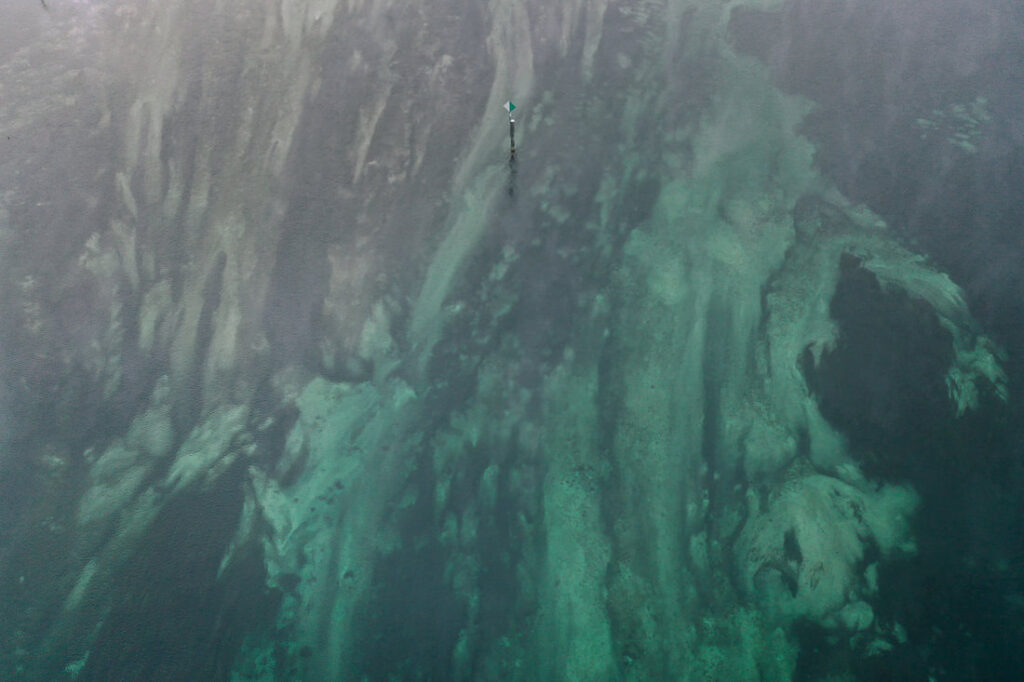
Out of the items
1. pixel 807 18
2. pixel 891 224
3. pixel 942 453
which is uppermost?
pixel 807 18

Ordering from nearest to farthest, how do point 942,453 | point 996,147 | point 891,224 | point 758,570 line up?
1. point 758,570
2. point 942,453
3. point 891,224
4. point 996,147

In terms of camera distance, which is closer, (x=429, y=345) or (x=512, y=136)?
(x=429, y=345)

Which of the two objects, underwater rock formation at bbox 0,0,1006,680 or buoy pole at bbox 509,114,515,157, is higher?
buoy pole at bbox 509,114,515,157

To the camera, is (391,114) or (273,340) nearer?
(273,340)

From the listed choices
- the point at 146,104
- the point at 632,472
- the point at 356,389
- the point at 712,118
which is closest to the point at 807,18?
the point at 712,118

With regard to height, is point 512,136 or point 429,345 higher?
point 512,136

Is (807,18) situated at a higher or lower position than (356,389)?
higher

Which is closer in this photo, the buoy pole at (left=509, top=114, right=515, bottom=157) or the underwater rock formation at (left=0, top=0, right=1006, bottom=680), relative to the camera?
the underwater rock formation at (left=0, top=0, right=1006, bottom=680)

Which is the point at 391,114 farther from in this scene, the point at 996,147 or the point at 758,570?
the point at 996,147

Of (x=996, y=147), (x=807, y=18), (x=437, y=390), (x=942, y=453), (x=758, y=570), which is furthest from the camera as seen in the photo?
(x=807, y=18)

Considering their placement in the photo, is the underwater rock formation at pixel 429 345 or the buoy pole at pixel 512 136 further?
the buoy pole at pixel 512 136

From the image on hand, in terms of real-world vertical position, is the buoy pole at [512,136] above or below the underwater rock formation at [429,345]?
above
